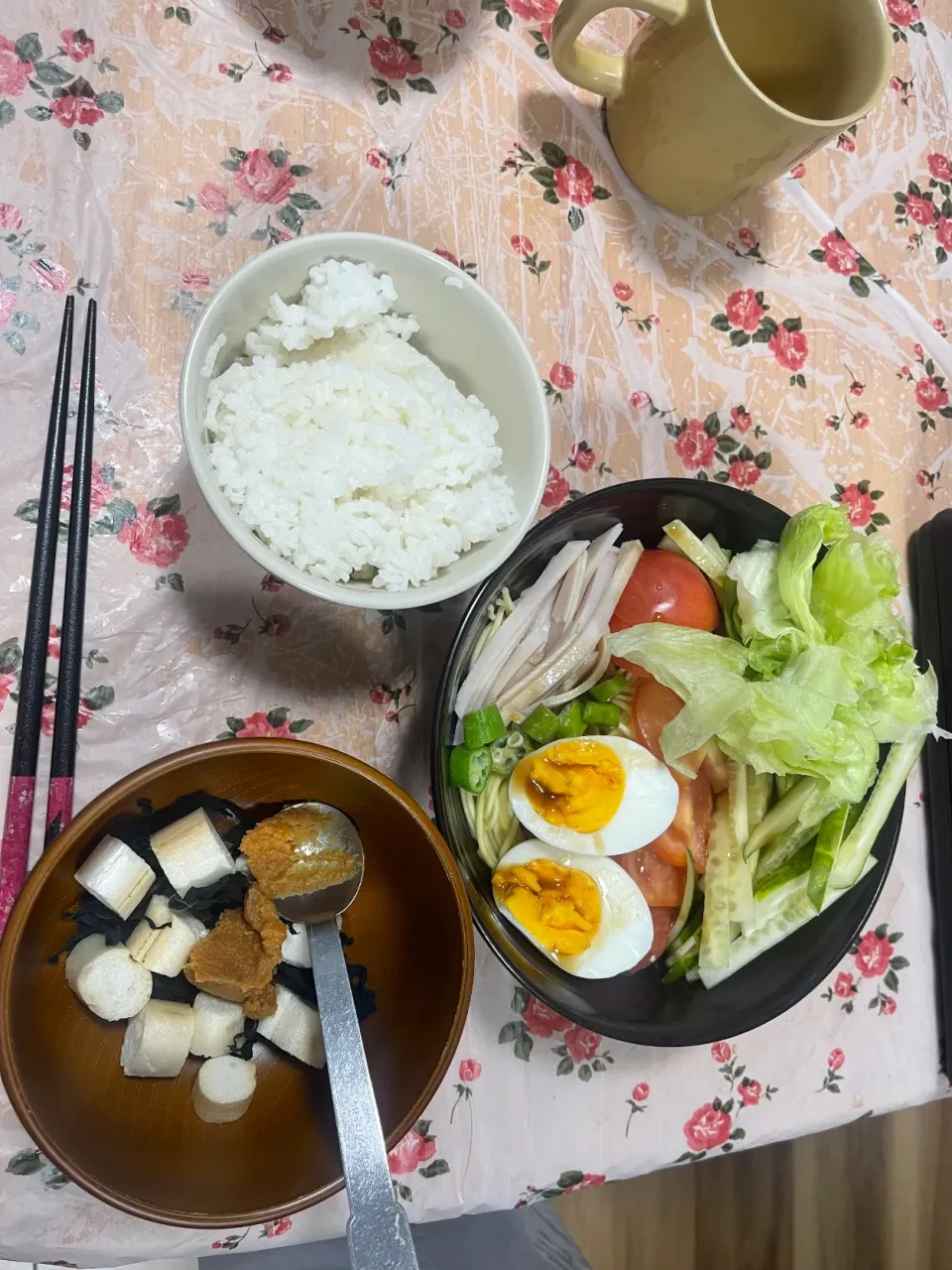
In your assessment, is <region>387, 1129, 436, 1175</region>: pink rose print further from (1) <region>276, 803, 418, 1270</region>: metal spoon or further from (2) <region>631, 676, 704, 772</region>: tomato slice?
(2) <region>631, 676, 704, 772</region>: tomato slice

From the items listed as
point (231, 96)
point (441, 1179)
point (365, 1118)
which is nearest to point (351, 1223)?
point (365, 1118)

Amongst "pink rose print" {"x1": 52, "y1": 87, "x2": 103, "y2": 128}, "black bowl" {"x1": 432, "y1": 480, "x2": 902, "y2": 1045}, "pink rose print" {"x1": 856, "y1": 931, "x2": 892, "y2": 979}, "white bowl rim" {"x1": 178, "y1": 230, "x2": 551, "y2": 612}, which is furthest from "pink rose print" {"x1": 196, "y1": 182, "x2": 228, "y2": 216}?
"pink rose print" {"x1": 856, "y1": 931, "x2": 892, "y2": 979}

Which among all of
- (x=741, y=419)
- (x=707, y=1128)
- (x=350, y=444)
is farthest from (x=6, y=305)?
(x=707, y=1128)

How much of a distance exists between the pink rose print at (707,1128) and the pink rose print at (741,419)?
2.63ft

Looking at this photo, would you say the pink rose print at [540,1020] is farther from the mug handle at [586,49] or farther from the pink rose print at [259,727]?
the mug handle at [586,49]

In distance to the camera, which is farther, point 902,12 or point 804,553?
point 902,12

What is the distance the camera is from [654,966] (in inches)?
38.9

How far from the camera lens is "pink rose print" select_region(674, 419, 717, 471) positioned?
109 centimetres

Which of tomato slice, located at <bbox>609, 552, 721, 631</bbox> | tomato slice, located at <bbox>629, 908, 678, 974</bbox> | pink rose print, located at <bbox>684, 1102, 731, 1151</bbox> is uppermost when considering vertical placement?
tomato slice, located at <bbox>609, 552, 721, 631</bbox>

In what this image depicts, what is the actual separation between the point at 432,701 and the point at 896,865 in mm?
633

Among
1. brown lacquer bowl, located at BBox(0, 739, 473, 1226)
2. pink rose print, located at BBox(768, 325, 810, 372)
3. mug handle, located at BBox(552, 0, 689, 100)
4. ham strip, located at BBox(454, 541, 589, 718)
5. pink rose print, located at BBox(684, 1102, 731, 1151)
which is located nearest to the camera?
brown lacquer bowl, located at BBox(0, 739, 473, 1226)

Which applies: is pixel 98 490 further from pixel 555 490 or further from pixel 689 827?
pixel 689 827

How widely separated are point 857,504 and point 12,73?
3.49 ft

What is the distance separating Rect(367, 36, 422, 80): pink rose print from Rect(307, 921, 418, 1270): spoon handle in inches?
37.3
